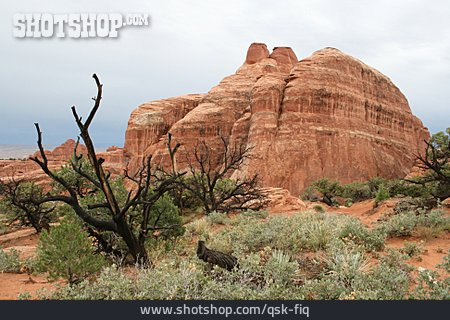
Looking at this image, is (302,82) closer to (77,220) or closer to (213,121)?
(213,121)

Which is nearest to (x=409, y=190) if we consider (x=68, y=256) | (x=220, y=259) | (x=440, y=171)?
(x=440, y=171)

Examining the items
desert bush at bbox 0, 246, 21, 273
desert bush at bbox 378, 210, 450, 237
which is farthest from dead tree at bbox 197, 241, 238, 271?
desert bush at bbox 0, 246, 21, 273

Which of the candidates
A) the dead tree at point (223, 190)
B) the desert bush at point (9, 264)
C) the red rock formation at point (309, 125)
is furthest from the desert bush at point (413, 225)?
the red rock formation at point (309, 125)

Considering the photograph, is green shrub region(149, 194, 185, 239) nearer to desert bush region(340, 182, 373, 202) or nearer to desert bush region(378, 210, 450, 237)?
desert bush region(378, 210, 450, 237)

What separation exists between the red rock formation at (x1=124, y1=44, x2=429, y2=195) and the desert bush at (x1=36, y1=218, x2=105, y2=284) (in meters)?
30.7

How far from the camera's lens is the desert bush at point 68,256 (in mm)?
5719

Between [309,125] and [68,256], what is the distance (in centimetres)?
3795

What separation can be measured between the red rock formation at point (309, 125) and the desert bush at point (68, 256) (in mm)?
30709

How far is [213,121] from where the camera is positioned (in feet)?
154

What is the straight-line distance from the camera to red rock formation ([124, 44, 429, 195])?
39.8 meters
